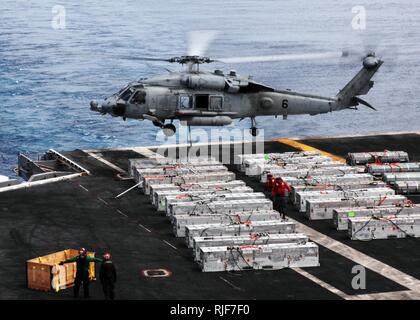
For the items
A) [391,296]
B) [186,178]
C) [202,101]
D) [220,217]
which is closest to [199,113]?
[202,101]

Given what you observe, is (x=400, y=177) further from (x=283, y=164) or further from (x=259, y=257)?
(x=259, y=257)

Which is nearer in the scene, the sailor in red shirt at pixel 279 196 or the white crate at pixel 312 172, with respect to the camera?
the sailor in red shirt at pixel 279 196

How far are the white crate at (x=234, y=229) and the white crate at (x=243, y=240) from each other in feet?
3.68

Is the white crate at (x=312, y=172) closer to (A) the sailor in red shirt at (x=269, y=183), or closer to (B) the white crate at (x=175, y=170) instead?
(A) the sailor in red shirt at (x=269, y=183)

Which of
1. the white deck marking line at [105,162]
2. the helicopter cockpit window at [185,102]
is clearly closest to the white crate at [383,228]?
the helicopter cockpit window at [185,102]

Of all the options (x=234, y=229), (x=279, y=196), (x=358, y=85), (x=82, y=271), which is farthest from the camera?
(x=358, y=85)

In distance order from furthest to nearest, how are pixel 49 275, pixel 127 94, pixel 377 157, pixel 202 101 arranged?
pixel 377 157, pixel 202 101, pixel 127 94, pixel 49 275

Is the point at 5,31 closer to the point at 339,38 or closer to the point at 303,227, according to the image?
the point at 339,38

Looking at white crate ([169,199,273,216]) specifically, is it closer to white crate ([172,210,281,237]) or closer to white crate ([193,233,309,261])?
white crate ([172,210,281,237])

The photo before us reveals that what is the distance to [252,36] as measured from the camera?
148750mm

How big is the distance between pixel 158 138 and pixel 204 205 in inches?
2567

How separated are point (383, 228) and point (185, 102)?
16076 mm

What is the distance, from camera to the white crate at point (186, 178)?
173 feet

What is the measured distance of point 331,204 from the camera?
4806 cm
